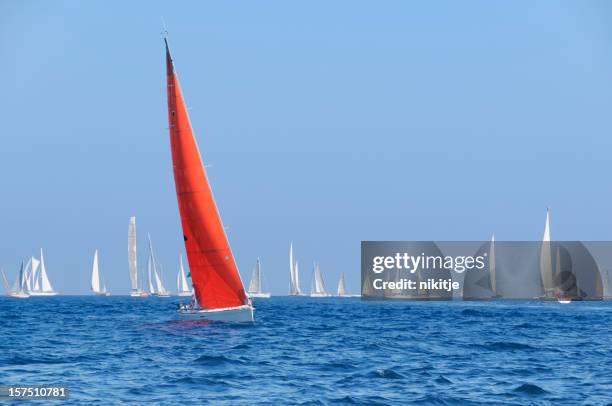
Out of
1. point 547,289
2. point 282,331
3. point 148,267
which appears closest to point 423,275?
point 547,289

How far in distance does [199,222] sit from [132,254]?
131 m

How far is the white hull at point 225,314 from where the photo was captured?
Result: 45.9 meters

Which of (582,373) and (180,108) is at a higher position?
(180,108)

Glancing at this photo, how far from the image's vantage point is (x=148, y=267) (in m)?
186

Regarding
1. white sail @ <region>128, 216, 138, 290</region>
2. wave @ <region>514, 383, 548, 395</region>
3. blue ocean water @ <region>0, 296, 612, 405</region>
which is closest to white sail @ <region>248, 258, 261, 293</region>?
white sail @ <region>128, 216, 138, 290</region>

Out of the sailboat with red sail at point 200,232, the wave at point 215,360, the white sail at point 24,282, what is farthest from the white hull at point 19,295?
the wave at point 215,360

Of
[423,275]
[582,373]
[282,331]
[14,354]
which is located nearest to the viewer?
[582,373]

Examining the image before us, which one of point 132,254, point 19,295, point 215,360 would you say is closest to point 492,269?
point 132,254

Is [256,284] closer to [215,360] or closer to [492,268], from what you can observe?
[492,268]

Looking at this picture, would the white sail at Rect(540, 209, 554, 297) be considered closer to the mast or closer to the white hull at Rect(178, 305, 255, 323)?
the mast

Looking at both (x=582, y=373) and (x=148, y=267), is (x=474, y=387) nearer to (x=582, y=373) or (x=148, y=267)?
(x=582, y=373)

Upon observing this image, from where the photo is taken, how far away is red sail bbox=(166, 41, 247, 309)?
4603 centimetres

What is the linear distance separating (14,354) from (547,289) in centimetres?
9957

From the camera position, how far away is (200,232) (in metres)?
46.8
